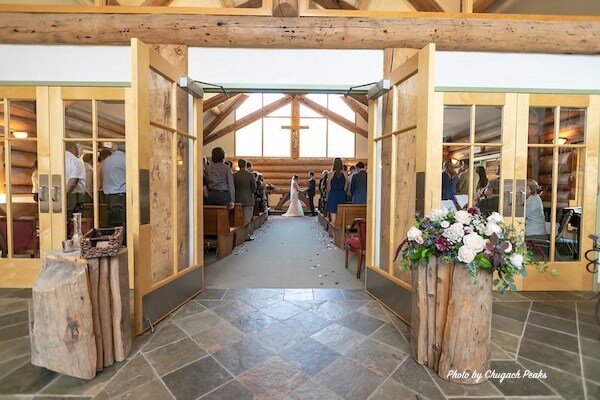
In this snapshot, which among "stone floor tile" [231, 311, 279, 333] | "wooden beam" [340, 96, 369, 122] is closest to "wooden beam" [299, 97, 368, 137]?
"wooden beam" [340, 96, 369, 122]

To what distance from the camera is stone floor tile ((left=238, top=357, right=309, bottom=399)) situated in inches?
64.1

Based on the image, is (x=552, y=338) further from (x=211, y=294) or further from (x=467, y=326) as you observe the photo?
(x=211, y=294)

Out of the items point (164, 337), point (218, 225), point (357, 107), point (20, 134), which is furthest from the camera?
point (357, 107)

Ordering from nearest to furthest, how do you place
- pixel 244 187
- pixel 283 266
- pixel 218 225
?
1. pixel 283 266
2. pixel 218 225
3. pixel 244 187

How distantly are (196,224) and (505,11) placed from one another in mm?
4806

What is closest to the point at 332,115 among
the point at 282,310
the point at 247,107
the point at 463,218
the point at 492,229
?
the point at 247,107

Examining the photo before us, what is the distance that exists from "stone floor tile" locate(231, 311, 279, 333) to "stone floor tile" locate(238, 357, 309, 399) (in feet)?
1.51

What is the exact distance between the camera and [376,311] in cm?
268

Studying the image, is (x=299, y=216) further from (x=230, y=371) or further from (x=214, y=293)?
(x=230, y=371)

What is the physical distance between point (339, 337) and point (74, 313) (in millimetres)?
1795

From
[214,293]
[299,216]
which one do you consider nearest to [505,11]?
[214,293]

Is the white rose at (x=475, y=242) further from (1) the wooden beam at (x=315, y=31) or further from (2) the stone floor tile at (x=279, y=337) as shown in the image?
(1) the wooden beam at (x=315, y=31)

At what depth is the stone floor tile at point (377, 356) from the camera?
6.09 feet

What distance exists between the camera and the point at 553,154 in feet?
10.5
